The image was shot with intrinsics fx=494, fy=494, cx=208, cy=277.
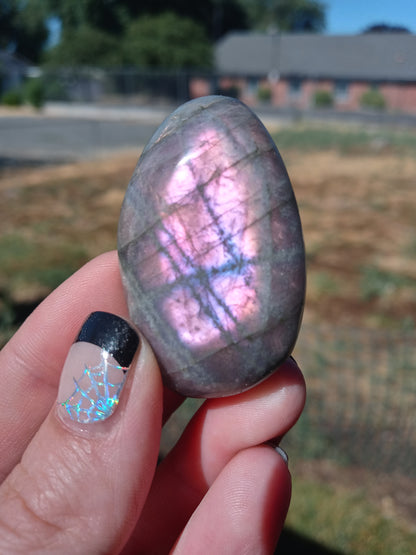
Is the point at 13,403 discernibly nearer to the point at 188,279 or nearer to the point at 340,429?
the point at 188,279

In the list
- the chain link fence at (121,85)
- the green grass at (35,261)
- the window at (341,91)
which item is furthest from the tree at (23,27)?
the green grass at (35,261)

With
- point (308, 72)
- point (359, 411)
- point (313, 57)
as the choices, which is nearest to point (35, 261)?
point (359, 411)

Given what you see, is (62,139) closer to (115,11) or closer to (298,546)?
(298,546)

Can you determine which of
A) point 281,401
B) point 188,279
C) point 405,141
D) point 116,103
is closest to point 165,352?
point 188,279

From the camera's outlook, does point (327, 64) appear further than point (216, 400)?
Yes

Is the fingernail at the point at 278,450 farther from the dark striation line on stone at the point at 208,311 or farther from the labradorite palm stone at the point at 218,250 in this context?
the dark striation line on stone at the point at 208,311
